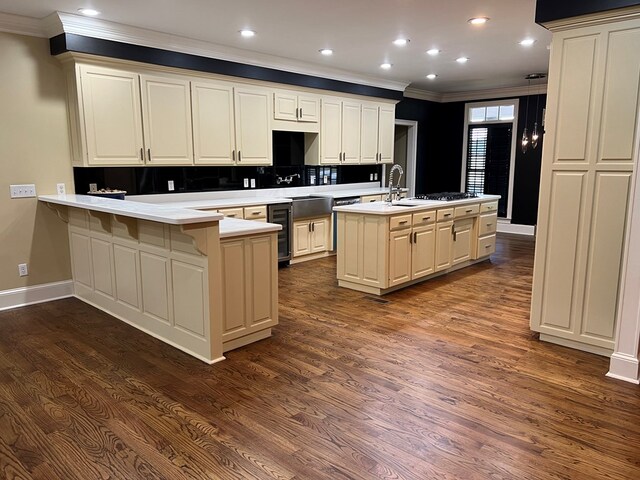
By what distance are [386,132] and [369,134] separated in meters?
0.45

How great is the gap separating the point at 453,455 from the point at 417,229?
300 cm

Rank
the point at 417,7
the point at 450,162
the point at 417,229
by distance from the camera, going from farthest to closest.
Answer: the point at 450,162
the point at 417,229
the point at 417,7

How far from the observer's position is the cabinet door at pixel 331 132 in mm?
6715

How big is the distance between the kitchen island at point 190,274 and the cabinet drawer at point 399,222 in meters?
1.49

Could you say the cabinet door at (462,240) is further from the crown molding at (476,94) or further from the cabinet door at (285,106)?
the crown molding at (476,94)

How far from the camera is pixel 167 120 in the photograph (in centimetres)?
501

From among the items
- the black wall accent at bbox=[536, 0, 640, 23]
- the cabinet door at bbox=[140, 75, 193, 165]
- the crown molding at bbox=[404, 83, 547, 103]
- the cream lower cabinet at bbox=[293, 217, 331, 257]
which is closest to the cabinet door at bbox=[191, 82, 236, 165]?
the cabinet door at bbox=[140, 75, 193, 165]

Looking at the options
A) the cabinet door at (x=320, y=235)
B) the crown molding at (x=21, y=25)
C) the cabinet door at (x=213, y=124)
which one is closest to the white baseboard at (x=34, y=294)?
the cabinet door at (x=213, y=124)

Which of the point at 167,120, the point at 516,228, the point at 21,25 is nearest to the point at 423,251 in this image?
the point at 167,120

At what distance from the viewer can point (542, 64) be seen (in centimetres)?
654

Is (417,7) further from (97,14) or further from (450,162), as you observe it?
(450,162)

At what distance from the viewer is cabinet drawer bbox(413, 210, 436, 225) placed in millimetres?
4898

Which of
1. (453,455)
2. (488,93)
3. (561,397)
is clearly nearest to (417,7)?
(561,397)

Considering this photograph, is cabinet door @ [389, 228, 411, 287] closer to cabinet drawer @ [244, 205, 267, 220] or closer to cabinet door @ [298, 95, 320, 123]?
cabinet drawer @ [244, 205, 267, 220]
